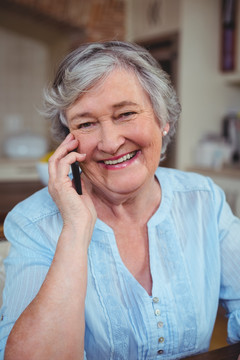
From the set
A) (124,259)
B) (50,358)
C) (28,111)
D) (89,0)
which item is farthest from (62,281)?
(28,111)

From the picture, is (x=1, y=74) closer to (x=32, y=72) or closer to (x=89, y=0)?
(x=32, y=72)

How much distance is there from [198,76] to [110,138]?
2.58m

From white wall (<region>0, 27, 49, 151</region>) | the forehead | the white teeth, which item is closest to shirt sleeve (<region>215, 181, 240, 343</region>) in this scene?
the white teeth

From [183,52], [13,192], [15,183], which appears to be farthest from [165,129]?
[183,52]

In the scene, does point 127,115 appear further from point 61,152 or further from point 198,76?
point 198,76

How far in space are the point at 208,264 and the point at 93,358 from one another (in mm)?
395

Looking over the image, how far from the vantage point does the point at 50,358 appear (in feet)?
2.66

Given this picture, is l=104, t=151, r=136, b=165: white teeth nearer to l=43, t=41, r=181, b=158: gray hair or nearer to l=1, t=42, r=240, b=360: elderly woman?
l=1, t=42, r=240, b=360: elderly woman

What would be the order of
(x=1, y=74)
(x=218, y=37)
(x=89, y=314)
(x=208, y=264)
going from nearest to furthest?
(x=89, y=314), (x=208, y=264), (x=218, y=37), (x=1, y=74)

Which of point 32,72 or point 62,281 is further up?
point 32,72

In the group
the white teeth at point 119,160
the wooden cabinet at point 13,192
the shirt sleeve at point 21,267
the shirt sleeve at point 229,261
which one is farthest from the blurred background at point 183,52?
the shirt sleeve at point 21,267

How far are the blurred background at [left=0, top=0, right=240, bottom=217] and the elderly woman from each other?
1.86m

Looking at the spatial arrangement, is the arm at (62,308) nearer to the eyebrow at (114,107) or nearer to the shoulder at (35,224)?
the shoulder at (35,224)

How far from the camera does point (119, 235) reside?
1.11m
